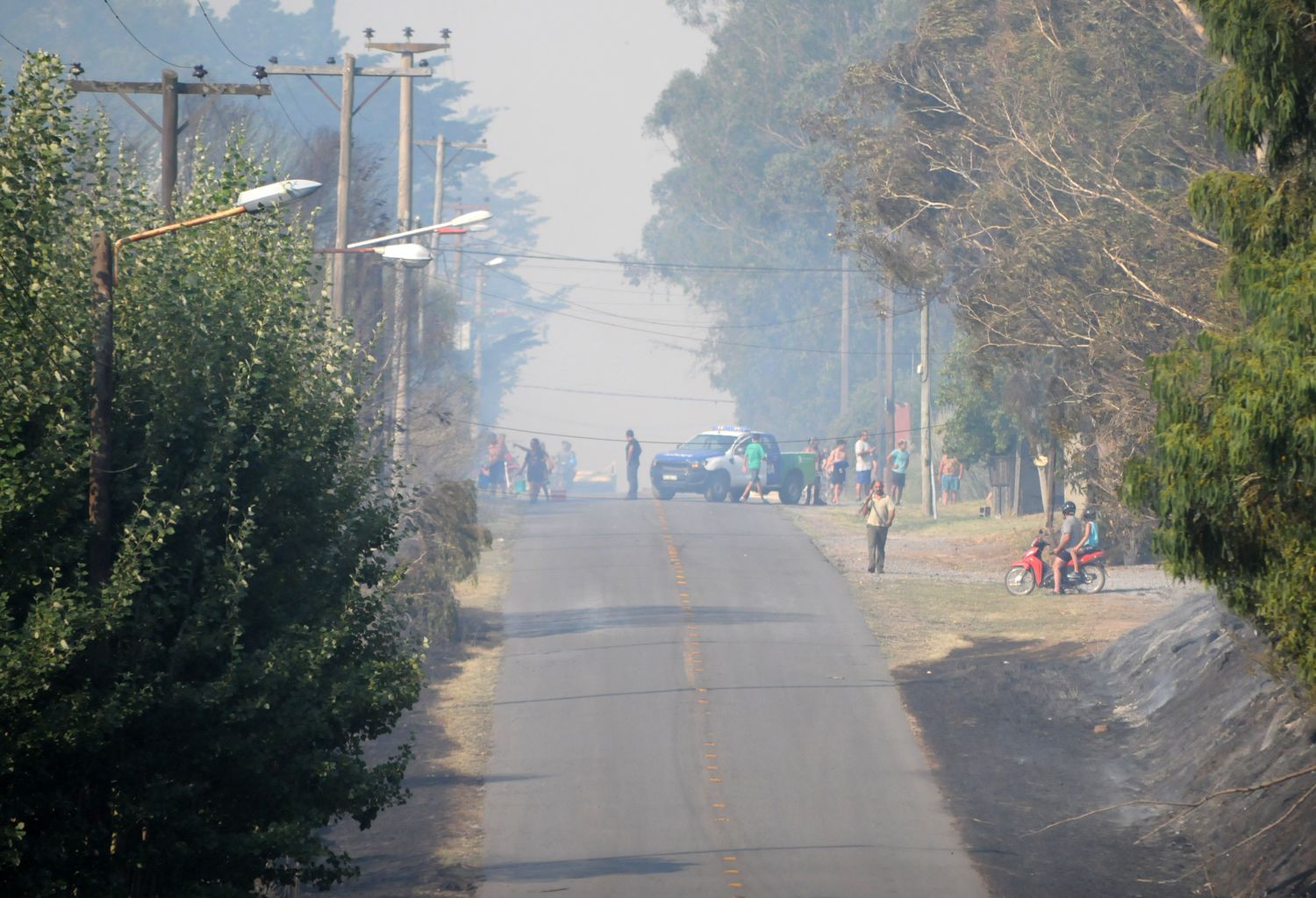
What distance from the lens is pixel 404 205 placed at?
28.9 meters

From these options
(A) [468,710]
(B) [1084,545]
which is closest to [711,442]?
(B) [1084,545]

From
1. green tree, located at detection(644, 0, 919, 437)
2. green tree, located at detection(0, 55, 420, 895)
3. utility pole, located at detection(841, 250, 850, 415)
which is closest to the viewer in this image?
green tree, located at detection(0, 55, 420, 895)

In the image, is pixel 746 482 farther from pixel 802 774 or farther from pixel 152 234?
pixel 152 234

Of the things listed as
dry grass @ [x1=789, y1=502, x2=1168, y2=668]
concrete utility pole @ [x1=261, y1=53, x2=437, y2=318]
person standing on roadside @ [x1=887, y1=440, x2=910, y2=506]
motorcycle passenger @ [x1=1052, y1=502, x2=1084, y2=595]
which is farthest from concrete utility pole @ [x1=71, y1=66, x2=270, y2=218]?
person standing on roadside @ [x1=887, y1=440, x2=910, y2=506]

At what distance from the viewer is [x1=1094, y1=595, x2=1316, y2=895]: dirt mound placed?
518 inches

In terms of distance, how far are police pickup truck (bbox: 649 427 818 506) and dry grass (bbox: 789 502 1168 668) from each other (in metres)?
4.75

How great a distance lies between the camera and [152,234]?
31.6ft

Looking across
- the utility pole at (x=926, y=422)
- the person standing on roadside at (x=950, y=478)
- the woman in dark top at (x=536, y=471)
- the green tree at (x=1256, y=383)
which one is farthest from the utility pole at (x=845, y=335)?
the green tree at (x=1256, y=383)

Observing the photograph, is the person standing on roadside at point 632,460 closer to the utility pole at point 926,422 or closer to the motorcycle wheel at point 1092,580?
the utility pole at point 926,422

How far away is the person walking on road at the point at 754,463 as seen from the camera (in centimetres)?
4112

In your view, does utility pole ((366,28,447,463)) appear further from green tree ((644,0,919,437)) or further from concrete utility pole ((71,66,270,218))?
green tree ((644,0,919,437))

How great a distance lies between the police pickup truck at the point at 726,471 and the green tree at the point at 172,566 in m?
30.6

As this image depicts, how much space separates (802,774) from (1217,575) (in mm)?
7626

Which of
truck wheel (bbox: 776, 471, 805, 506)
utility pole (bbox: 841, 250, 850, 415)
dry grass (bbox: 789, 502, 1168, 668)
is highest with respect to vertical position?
utility pole (bbox: 841, 250, 850, 415)
